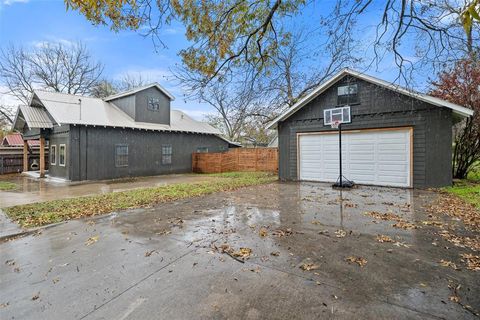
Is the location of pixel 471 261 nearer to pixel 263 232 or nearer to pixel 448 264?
pixel 448 264

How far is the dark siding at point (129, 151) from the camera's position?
1281 centimetres

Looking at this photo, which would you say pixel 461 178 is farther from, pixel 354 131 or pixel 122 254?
pixel 122 254

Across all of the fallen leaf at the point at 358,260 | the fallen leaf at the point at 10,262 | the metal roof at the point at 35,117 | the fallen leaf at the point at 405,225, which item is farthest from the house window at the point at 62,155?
the fallen leaf at the point at 405,225

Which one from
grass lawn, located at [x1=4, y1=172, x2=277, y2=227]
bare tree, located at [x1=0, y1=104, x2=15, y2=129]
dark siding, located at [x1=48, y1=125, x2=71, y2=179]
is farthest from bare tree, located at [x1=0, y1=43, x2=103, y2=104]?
grass lawn, located at [x1=4, y1=172, x2=277, y2=227]

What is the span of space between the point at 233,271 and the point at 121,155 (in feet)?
44.1

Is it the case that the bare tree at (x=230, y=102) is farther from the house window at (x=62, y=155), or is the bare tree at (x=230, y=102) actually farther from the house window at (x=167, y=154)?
the house window at (x=62, y=155)

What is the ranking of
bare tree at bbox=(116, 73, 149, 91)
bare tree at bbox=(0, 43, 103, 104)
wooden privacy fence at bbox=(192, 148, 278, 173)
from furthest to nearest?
bare tree at bbox=(116, 73, 149, 91)
bare tree at bbox=(0, 43, 103, 104)
wooden privacy fence at bbox=(192, 148, 278, 173)

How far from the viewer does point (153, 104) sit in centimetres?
1666

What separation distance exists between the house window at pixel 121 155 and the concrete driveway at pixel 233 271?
1002 centimetres

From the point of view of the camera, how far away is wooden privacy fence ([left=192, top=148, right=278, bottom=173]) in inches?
693

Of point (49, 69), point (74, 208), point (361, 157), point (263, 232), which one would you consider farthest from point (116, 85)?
point (263, 232)

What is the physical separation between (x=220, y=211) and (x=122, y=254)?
8.70 feet

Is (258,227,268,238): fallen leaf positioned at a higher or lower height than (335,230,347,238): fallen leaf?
lower

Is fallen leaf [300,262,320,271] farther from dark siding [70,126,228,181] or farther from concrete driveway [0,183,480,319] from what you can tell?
dark siding [70,126,228,181]
